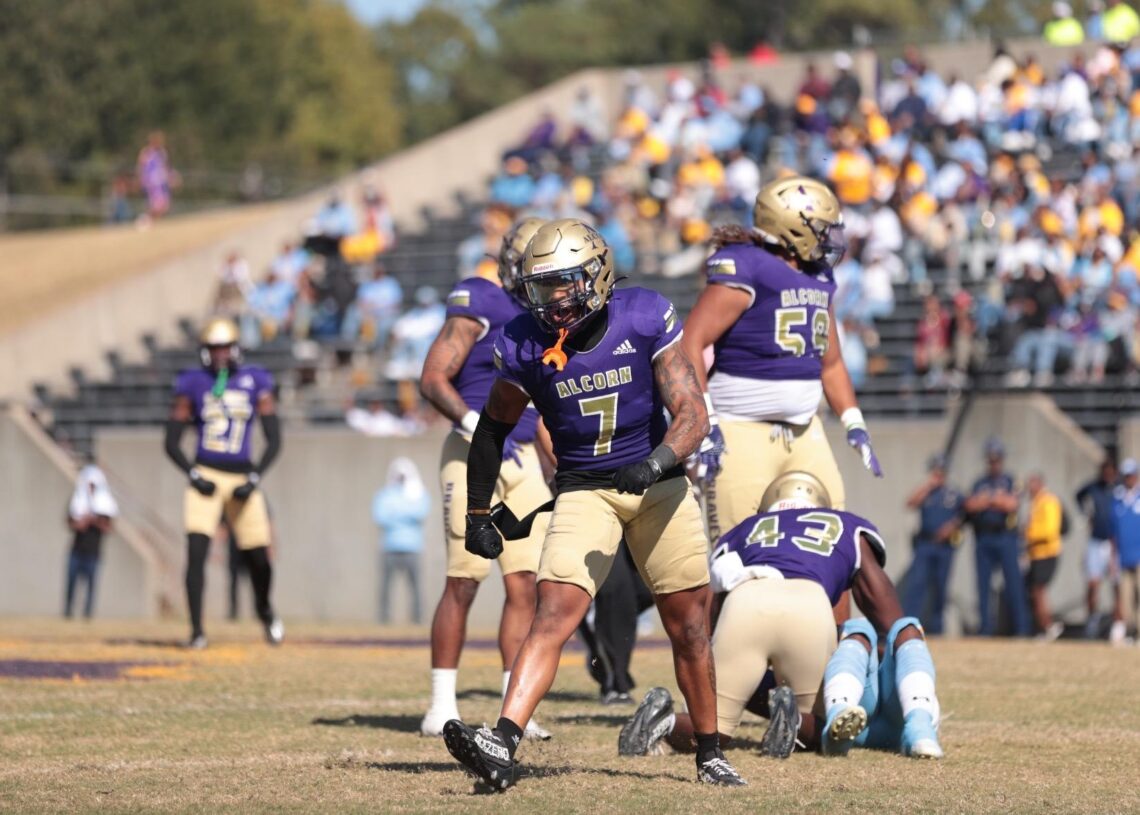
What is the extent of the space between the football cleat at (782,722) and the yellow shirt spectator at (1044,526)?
1107cm

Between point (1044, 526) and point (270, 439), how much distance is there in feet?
26.8

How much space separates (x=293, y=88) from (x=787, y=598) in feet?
180

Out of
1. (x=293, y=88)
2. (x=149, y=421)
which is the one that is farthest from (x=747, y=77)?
(x=293, y=88)

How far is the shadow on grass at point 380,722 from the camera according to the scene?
8.74 m

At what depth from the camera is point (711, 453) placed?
8523 millimetres

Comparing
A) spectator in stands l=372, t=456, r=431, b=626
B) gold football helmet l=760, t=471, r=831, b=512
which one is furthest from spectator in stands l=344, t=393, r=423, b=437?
gold football helmet l=760, t=471, r=831, b=512

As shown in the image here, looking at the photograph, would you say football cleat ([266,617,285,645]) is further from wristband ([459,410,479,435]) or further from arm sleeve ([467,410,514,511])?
arm sleeve ([467,410,514,511])

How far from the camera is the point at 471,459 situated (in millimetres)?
7168

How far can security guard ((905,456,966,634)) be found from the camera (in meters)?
18.5

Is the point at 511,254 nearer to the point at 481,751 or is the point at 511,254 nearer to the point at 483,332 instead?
the point at 483,332

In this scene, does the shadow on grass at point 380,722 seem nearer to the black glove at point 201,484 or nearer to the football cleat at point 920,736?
the football cleat at point 920,736

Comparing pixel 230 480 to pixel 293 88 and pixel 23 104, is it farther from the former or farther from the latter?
pixel 293 88

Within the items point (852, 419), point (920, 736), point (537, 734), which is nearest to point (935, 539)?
point (852, 419)

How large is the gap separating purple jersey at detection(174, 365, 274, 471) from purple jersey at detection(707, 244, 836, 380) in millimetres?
5149
